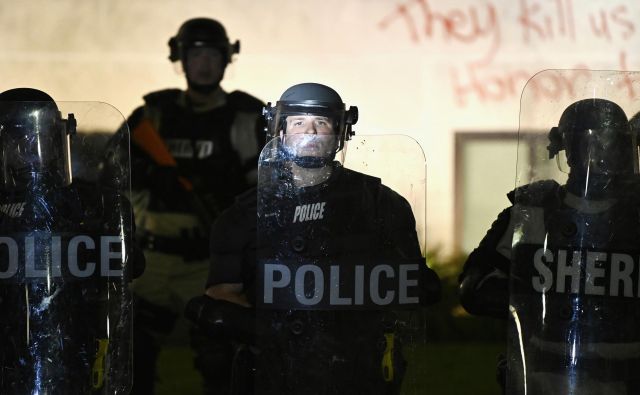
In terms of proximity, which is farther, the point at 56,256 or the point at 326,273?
the point at 56,256

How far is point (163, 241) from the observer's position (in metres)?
6.99

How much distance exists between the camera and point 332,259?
4.37 meters

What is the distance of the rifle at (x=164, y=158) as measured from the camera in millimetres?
6953

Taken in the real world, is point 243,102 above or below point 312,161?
above

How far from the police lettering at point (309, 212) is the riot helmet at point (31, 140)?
0.72 meters

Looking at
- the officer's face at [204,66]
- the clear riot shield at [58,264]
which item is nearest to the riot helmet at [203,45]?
the officer's face at [204,66]

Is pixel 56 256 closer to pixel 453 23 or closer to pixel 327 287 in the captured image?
pixel 327 287

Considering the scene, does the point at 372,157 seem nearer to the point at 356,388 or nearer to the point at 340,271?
the point at 340,271

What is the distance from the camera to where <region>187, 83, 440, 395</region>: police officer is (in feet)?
14.2

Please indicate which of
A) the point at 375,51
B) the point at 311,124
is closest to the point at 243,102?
the point at 375,51

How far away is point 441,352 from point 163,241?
213cm

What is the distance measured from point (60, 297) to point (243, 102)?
9.01ft

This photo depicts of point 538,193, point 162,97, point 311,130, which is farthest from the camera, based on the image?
point 162,97

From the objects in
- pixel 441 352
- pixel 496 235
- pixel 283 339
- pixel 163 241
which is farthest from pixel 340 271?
pixel 441 352
